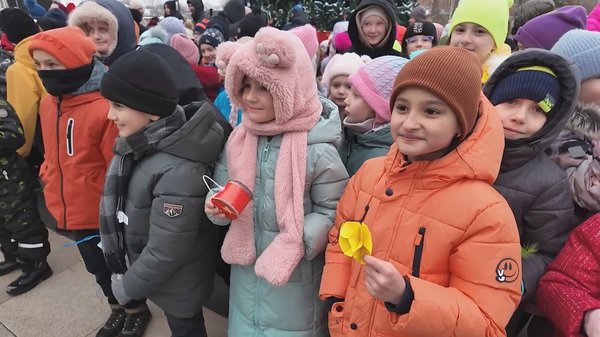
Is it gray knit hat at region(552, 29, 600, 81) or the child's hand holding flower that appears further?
gray knit hat at region(552, 29, 600, 81)

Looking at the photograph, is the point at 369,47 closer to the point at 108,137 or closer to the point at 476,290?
the point at 108,137

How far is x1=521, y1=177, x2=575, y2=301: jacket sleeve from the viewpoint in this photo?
163 cm

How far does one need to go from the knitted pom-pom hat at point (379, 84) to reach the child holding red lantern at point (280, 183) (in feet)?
1.07

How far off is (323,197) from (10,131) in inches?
94.8

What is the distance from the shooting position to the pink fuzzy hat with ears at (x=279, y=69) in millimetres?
1694

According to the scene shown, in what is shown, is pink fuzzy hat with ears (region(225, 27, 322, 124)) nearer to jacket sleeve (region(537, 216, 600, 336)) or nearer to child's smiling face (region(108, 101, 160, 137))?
child's smiling face (region(108, 101, 160, 137))

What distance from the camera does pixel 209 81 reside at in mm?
4082

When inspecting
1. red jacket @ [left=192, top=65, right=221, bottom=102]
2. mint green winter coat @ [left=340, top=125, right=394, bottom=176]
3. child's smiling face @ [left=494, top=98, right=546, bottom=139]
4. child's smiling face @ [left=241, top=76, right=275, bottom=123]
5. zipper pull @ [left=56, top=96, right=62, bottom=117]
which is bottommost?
red jacket @ [left=192, top=65, right=221, bottom=102]

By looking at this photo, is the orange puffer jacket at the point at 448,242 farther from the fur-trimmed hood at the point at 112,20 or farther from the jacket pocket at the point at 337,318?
the fur-trimmed hood at the point at 112,20

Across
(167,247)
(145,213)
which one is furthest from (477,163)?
(145,213)

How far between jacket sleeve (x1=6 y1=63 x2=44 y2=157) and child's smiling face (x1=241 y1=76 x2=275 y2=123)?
2.12 meters

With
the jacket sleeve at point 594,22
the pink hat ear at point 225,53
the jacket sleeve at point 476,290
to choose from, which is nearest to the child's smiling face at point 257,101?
the pink hat ear at point 225,53

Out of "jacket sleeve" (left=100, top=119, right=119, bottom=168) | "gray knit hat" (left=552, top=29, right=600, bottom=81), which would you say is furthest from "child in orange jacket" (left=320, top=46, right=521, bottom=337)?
"jacket sleeve" (left=100, top=119, right=119, bottom=168)

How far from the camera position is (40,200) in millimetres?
4398
